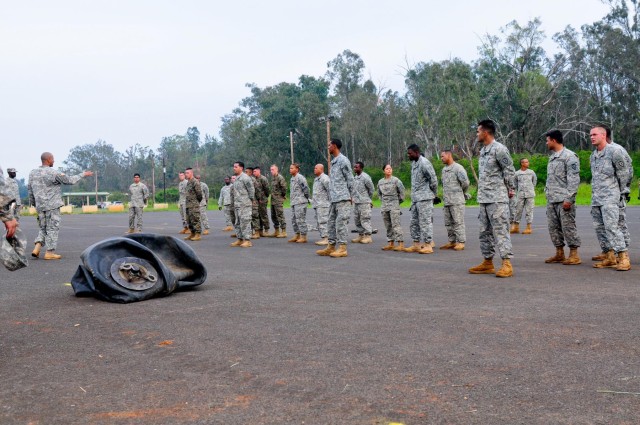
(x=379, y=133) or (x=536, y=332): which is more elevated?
(x=379, y=133)

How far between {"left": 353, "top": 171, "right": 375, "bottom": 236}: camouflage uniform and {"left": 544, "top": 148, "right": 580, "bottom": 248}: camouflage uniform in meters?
5.31

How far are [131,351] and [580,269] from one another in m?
6.61

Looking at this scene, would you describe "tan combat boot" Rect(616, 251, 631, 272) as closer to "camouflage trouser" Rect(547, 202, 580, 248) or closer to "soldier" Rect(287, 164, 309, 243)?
"camouflage trouser" Rect(547, 202, 580, 248)

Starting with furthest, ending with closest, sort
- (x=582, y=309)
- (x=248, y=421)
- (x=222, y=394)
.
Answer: (x=582, y=309), (x=222, y=394), (x=248, y=421)

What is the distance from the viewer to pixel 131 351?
4.74m

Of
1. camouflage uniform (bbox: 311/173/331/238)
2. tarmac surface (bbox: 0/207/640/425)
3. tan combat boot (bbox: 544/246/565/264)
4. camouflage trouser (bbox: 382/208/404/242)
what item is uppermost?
camouflage uniform (bbox: 311/173/331/238)

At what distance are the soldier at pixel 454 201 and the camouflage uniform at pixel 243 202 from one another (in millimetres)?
4541

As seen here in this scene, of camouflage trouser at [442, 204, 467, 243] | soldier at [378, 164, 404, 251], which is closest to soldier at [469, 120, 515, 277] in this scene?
camouflage trouser at [442, 204, 467, 243]

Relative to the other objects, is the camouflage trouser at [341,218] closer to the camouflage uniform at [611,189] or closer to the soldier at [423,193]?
the soldier at [423,193]

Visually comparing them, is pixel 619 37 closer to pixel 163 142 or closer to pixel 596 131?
pixel 596 131

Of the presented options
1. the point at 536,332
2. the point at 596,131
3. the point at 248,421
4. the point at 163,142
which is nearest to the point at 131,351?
the point at 248,421

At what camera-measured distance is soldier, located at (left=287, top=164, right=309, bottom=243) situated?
617 inches

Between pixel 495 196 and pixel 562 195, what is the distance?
5.84 ft

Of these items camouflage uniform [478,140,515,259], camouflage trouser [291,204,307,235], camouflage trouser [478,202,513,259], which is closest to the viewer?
camouflage trouser [478,202,513,259]
